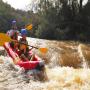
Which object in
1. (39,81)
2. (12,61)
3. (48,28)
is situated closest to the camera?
(39,81)

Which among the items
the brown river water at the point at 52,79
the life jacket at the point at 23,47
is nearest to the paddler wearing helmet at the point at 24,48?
the life jacket at the point at 23,47

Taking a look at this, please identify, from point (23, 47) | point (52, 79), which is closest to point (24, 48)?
point (23, 47)

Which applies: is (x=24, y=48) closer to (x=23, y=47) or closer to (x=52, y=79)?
(x=23, y=47)

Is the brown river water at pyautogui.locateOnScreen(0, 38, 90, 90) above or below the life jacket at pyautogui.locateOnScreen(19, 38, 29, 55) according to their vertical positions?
below

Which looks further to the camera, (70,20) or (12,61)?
(70,20)

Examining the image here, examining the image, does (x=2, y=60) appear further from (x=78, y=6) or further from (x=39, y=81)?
(x=78, y=6)

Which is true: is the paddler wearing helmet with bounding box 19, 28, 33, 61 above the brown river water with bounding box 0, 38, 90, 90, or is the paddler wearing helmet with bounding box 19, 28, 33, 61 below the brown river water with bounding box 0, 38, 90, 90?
above

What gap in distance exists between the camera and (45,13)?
21.6m

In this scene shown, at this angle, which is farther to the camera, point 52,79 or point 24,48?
point 24,48

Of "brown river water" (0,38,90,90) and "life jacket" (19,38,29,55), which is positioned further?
"life jacket" (19,38,29,55)

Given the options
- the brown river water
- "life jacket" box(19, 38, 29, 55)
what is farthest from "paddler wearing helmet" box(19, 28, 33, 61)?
the brown river water

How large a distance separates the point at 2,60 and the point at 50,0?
42.4 feet

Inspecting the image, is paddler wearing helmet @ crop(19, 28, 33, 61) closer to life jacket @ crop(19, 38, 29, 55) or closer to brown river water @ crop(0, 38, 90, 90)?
life jacket @ crop(19, 38, 29, 55)

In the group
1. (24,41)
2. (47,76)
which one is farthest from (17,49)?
(47,76)
